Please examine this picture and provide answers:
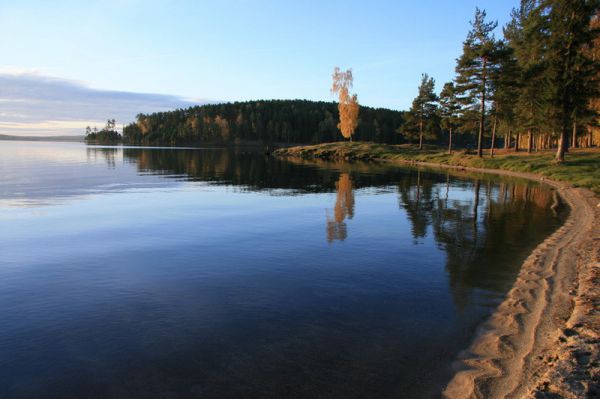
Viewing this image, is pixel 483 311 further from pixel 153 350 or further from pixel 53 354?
pixel 53 354

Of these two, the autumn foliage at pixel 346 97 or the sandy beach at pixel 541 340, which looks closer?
the sandy beach at pixel 541 340

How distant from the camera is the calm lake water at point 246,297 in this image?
7.34 meters

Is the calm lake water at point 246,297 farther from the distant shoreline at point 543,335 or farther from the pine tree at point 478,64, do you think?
the pine tree at point 478,64

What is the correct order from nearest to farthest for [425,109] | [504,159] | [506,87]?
1. [504,159]
2. [506,87]
3. [425,109]

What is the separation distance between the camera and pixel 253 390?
691 cm

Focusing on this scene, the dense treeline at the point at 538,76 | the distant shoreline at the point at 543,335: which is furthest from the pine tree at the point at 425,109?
the distant shoreline at the point at 543,335

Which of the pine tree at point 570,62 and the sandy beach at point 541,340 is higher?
the pine tree at point 570,62

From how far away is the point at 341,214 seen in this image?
24453mm

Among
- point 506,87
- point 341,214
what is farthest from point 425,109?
point 341,214

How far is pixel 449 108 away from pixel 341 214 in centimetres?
6037

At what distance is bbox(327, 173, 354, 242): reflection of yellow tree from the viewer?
19.2 m

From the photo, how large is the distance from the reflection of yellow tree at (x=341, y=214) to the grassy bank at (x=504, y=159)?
60.1 ft

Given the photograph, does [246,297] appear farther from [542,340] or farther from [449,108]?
[449,108]

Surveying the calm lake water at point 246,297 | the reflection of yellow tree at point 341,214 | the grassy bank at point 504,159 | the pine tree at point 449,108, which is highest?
the pine tree at point 449,108
